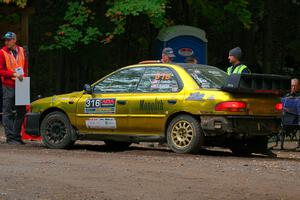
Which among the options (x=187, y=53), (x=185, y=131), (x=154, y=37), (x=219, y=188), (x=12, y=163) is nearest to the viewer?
(x=219, y=188)

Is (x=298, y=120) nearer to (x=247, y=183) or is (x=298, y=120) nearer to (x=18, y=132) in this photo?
(x=18, y=132)

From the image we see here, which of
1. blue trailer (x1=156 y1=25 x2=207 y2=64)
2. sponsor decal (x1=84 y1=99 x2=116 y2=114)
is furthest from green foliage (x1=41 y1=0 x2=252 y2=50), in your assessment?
sponsor decal (x1=84 y1=99 x2=116 y2=114)

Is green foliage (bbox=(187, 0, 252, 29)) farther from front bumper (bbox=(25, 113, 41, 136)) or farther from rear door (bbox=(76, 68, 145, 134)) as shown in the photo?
rear door (bbox=(76, 68, 145, 134))

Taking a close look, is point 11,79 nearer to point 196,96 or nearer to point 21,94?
point 21,94

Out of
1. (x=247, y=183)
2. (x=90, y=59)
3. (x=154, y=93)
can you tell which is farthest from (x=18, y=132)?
(x=90, y=59)

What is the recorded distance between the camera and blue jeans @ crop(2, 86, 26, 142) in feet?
50.9

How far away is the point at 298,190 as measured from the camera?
9.16 meters

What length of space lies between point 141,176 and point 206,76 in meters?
4.02

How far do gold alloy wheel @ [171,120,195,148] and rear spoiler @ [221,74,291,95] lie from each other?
2.60 feet

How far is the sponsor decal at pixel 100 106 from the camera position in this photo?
46.7ft

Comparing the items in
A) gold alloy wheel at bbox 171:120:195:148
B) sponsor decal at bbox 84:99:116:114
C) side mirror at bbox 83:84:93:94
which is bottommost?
gold alloy wheel at bbox 171:120:195:148

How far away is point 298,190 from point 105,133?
5.67m

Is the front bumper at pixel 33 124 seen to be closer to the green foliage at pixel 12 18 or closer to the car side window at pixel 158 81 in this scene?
the car side window at pixel 158 81

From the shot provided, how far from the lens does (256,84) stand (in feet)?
43.9
